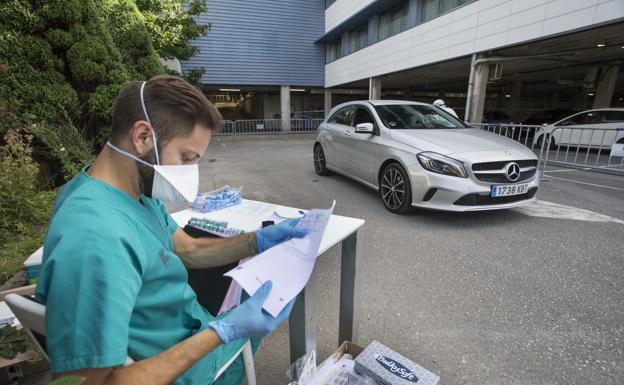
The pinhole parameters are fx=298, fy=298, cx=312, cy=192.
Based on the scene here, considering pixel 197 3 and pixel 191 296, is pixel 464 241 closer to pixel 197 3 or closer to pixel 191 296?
pixel 191 296

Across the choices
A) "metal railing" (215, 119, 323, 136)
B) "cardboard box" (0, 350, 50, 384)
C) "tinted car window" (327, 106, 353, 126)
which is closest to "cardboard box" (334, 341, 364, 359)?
"cardboard box" (0, 350, 50, 384)

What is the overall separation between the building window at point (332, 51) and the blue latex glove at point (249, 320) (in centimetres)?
2081

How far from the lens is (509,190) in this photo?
3.47 metres

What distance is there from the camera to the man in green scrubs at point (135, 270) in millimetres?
675

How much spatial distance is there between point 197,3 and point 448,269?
1344 centimetres

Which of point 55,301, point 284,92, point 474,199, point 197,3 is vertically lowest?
point 474,199

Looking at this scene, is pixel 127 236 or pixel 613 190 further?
pixel 613 190

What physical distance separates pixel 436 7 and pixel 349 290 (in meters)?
12.9

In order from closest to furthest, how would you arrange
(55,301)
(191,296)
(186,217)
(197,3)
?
(55,301) → (191,296) → (186,217) → (197,3)

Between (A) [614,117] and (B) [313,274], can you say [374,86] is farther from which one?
(B) [313,274]

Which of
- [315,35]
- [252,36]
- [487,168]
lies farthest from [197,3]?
[487,168]

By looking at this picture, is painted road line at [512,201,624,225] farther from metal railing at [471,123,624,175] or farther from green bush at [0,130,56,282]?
green bush at [0,130,56,282]

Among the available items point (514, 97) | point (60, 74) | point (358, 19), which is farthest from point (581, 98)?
point (60, 74)

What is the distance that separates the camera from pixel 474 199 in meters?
3.41
